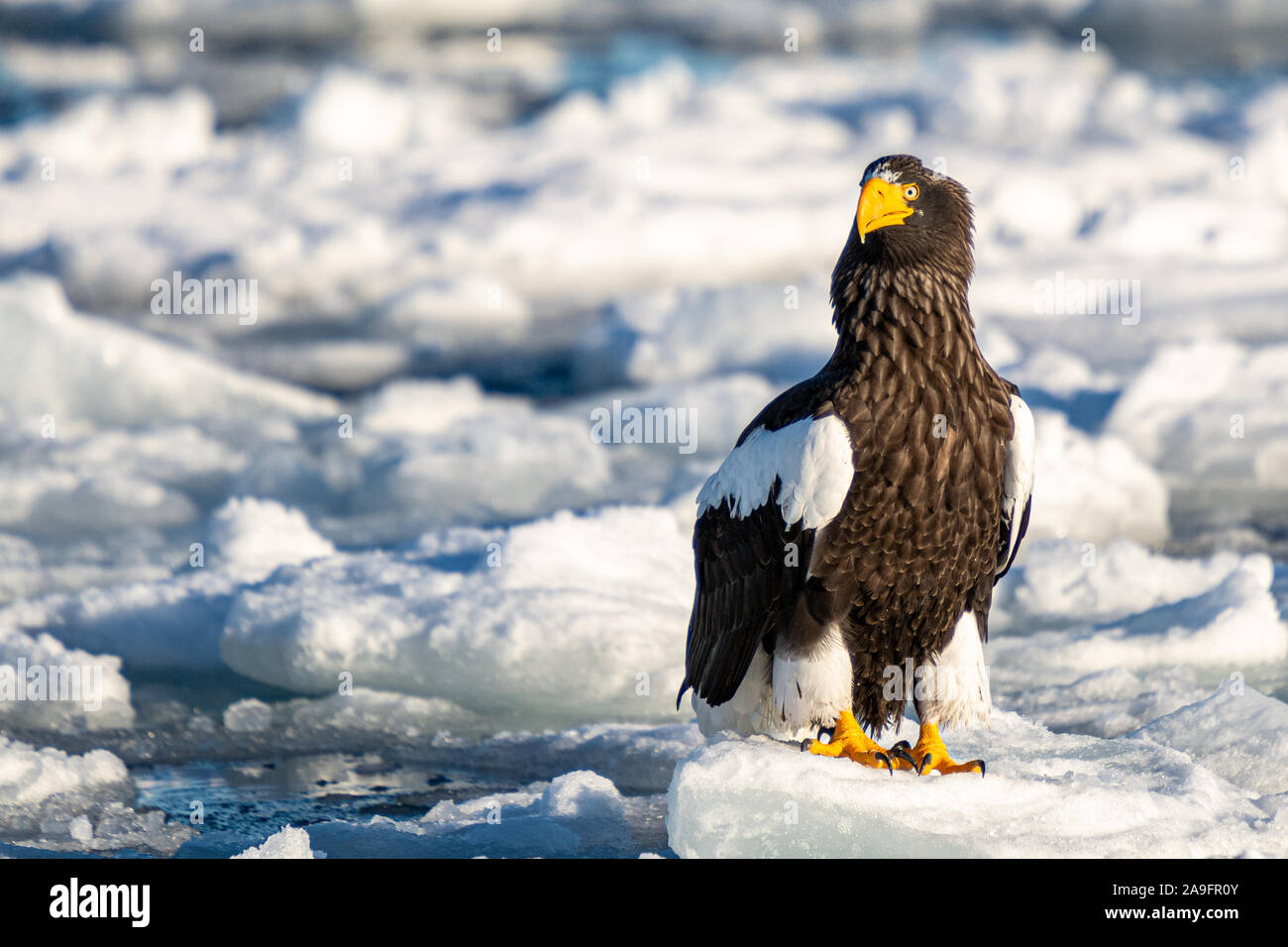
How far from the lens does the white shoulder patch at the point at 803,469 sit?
17.2 ft

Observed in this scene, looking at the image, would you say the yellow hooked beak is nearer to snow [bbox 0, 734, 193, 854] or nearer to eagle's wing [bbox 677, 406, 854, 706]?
eagle's wing [bbox 677, 406, 854, 706]

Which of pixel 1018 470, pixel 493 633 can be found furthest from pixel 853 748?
pixel 493 633

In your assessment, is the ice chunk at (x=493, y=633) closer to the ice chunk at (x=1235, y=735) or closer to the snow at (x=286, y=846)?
the ice chunk at (x=1235, y=735)

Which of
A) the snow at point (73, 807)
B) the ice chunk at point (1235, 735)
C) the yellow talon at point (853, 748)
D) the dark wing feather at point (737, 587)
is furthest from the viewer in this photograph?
the snow at point (73, 807)

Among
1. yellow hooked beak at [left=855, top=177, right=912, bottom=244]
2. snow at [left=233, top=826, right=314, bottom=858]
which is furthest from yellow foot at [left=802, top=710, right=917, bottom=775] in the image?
snow at [left=233, top=826, right=314, bottom=858]

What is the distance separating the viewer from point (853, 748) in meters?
5.43

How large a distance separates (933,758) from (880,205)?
7.12 feet

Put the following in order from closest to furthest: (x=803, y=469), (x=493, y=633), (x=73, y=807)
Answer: (x=803, y=469)
(x=73, y=807)
(x=493, y=633)

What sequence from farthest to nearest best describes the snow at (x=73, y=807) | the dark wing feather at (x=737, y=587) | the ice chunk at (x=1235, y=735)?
the snow at (x=73, y=807), the ice chunk at (x=1235, y=735), the dark wing feather at (x=737, y=587)

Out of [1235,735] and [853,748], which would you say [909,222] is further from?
[1235,735]

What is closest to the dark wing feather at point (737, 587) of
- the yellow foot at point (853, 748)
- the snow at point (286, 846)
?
the yellow foot at point (853, 748)

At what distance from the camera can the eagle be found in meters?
5.33

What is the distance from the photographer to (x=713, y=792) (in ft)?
17.1

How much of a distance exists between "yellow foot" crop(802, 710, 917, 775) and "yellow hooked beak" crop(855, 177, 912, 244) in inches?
75.2
